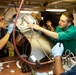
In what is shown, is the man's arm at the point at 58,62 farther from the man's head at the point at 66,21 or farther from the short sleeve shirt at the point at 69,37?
the man's head at the point at 66,21

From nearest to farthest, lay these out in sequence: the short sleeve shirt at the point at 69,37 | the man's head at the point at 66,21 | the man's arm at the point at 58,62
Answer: the man's arm at the point at 58,62 → the short sleeve shirt at the point at 69,37 → the man's head at the point at 66,21

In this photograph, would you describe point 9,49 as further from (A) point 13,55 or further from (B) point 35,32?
(B) point 35,32

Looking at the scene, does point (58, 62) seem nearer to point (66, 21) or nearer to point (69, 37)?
point (69, 37)

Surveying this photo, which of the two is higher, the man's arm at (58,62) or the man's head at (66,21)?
the man's head at (66,21)

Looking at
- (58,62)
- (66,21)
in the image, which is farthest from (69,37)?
(58,62)

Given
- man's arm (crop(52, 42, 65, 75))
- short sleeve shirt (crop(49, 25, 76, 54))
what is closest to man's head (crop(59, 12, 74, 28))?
short sleeve shirt (crop(49, 25, 76, 54))

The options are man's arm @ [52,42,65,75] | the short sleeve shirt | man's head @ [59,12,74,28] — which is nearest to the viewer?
man's arm @ [52,42,65,75]

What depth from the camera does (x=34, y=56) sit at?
1501mm

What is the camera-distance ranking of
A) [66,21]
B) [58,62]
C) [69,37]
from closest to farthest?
[58,62], [69,37], [66,21]

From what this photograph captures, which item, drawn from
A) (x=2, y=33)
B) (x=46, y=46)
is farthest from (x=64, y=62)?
(x=2, y=33)

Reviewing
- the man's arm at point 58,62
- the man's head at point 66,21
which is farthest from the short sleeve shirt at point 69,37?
the man's arm at point 58,62

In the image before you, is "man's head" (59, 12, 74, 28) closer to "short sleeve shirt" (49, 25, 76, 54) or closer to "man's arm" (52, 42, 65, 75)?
"short sleeve shirt" (49, 25, 76, 54)

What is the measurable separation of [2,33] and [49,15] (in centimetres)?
178

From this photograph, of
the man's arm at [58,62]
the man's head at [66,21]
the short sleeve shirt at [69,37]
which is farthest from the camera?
the man's head at [66,21]
